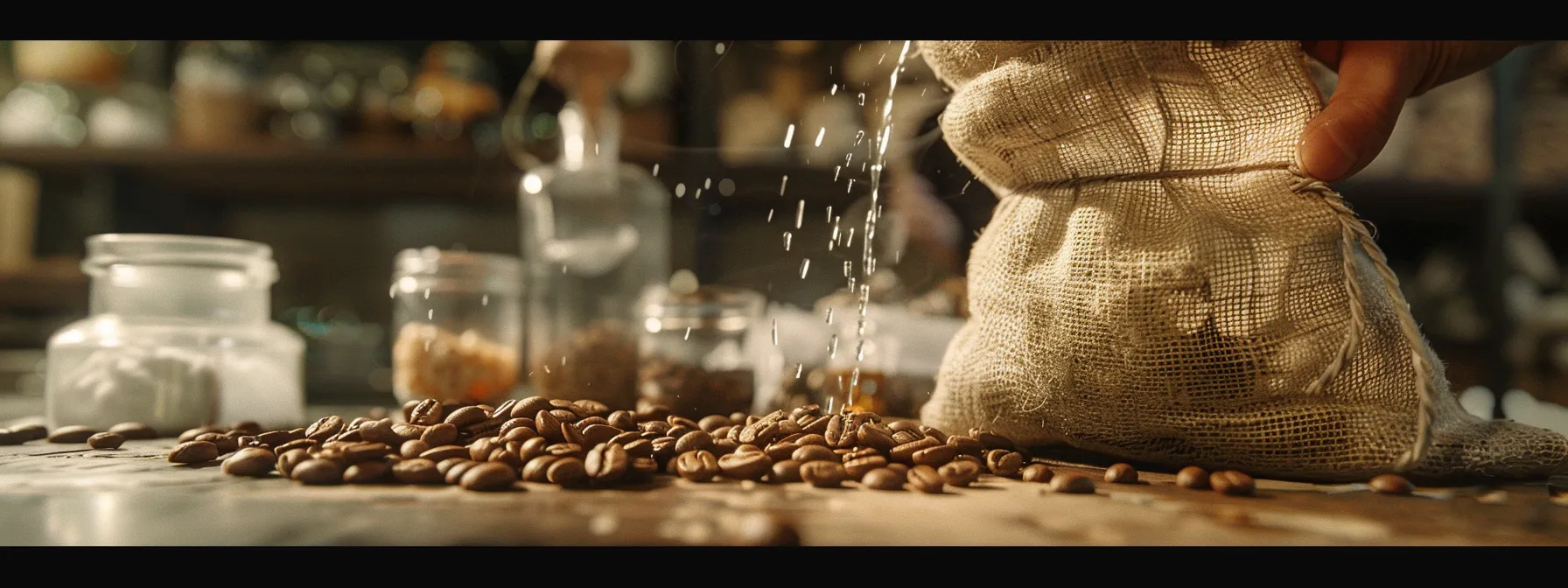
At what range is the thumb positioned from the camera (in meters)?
0.61

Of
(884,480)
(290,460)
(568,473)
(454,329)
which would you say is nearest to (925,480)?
(884,480)

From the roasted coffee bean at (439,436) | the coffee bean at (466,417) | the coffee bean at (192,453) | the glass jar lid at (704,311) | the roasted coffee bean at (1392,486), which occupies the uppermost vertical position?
the glass jar lid at (704,311)

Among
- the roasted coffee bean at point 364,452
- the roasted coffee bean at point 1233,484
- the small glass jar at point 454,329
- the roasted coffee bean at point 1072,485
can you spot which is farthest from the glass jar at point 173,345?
the roasted coffee bean at point 1233,484

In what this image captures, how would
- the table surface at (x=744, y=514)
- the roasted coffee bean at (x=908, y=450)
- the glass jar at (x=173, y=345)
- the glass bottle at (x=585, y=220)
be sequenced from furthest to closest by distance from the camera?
the glass bottle at (x=585, y=220)
the glass jar at (x=173, y=345)
the roasted coffee bean at (x=908, y=450)
the table surface at (x=744, y=514)

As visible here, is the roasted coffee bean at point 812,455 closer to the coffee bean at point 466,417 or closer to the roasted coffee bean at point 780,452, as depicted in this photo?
the roasted coffee bean at point 780,452

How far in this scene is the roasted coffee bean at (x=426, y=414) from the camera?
2.50 ft

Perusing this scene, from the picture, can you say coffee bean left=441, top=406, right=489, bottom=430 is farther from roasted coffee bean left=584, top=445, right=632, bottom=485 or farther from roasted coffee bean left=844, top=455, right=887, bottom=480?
roasted coffee bean left=844, top=455, right=887, bottom=480

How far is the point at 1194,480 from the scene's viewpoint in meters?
0.65

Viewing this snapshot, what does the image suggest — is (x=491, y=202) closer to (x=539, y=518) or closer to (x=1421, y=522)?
(x=539, y=518)

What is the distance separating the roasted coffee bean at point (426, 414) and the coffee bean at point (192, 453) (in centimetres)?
16

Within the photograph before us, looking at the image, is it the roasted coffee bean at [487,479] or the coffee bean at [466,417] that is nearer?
the roasted coffee bean at [487,479]

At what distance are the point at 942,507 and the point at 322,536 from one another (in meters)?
0.37

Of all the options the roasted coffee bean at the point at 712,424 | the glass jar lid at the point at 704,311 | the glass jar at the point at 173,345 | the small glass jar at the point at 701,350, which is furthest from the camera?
the glass jar lid at the point at 704,311

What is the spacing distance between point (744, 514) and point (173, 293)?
34.8 inches
